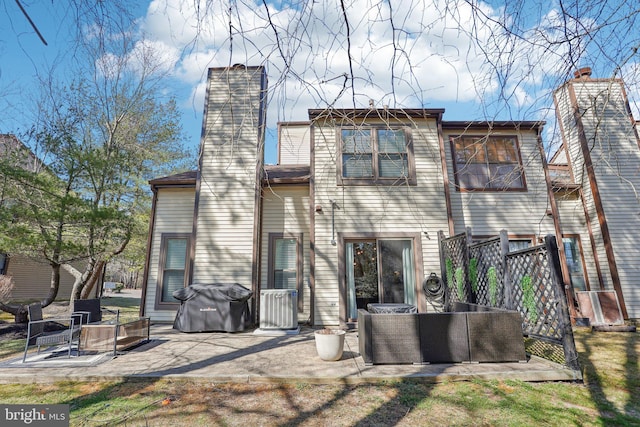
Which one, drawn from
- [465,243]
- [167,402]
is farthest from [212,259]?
[465,243]

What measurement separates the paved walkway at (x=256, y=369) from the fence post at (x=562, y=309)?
16cm

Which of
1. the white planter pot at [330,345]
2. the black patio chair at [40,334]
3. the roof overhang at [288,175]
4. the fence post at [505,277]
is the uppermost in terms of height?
the roof overhang at [288,175]

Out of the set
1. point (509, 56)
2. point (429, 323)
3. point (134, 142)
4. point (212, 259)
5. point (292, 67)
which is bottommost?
point (429, 323)

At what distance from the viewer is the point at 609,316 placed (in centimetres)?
686

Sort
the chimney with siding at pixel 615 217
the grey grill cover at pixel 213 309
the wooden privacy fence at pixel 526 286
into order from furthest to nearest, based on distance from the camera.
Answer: the chimney with siding at pixel 615 217, the grey grill cover at pixel 213 309, the wooden privacy fence at pixel 526 286

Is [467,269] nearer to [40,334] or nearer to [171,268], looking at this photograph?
[171,268]

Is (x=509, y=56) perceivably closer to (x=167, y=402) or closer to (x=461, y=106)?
(x=461, y=106)

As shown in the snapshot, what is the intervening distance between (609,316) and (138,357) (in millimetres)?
9581

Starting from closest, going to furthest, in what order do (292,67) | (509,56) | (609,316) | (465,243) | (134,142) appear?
(292,67) < (509,56) < (465,243) < (609,316) < (134,142)

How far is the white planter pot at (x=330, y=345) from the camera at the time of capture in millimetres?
4340

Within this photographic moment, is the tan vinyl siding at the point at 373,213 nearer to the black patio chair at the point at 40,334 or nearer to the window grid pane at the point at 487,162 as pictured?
the window grid pane at the point at 487,162

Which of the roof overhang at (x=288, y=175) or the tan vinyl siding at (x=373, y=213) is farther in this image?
the roof overhang at (x=288, y=175)

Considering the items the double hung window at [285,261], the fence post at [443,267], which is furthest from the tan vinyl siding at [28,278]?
the fence post at [443,267]

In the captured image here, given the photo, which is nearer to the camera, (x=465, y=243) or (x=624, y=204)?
(x=465, y=243)
